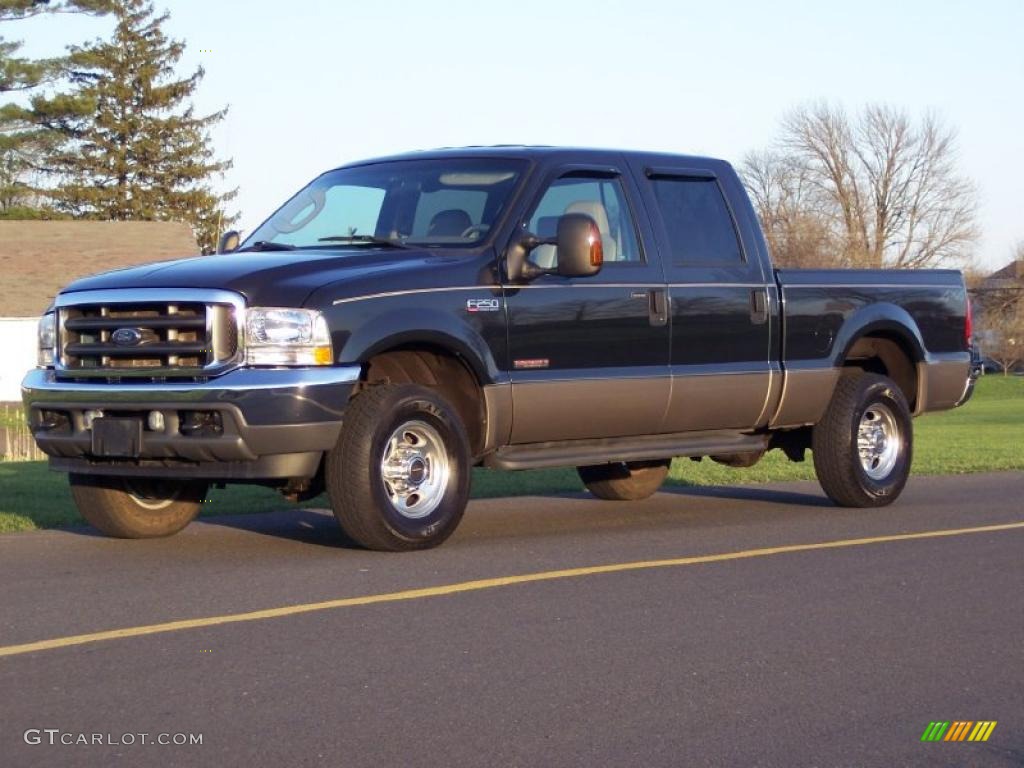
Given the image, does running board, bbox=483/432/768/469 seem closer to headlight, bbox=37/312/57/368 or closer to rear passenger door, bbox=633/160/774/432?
rear passenger door, bbox=633/160/774/432

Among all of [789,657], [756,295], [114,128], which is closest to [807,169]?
[114,128]

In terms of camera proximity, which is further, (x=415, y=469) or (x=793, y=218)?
(x=793, y=218)

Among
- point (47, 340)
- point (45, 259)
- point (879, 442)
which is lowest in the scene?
point (879, 442)

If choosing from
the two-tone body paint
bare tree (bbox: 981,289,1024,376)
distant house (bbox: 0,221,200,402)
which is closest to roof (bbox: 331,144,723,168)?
the two-tone body paint

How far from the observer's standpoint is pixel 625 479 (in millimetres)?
11781

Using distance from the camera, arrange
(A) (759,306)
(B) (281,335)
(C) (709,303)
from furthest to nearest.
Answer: (A) (759,306)
(C) (709,303)
(B) (281,335)

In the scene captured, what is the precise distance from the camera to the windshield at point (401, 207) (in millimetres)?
9445

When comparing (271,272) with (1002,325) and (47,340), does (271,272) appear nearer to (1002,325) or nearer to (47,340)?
(47,340)

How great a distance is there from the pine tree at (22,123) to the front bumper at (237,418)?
161 ft

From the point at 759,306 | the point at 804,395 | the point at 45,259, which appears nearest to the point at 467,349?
the point at 759,306

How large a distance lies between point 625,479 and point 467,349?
3.22m

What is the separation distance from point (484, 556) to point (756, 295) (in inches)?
117

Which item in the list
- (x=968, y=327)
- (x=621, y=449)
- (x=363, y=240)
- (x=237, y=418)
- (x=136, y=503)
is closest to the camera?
(x=237, y=418)

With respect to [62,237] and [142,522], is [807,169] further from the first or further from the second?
[142,522]
